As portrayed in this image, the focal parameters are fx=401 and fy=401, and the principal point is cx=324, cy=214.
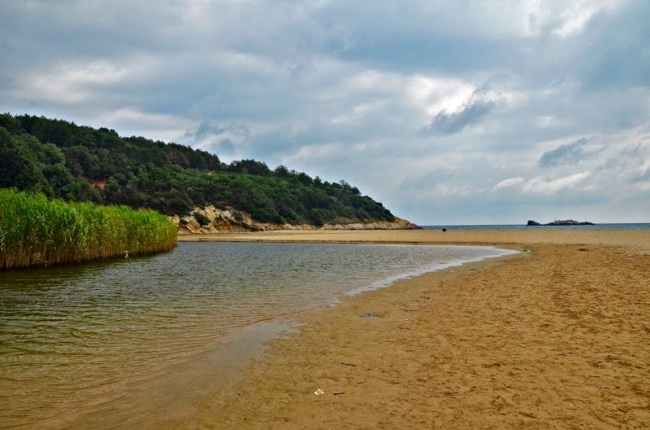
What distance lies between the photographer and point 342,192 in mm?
146750

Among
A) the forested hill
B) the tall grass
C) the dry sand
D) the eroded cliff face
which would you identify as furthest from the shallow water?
the eroded cliff face

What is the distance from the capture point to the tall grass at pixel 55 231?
60.1 feet

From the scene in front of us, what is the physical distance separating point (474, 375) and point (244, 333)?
4.70 metres

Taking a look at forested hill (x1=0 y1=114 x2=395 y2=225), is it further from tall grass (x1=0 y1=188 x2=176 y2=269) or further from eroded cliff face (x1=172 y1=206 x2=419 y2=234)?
tall grass (x1=0 y1=188 x2=176 y2=269)

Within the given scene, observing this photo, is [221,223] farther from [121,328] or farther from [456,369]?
[456,369]

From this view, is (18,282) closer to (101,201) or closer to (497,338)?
(497,338)

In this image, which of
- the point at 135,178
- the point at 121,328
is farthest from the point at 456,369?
the point at 135,178

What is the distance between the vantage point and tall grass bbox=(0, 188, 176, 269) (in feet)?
60.1

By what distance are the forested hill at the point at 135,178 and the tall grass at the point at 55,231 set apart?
35368mm

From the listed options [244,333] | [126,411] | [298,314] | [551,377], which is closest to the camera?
[126,411]

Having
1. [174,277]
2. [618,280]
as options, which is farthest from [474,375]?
[174,277]

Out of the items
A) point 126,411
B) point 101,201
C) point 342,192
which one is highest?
point 342,192

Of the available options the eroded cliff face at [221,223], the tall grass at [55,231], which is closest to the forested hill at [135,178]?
the eroded cliff face at [221,223]

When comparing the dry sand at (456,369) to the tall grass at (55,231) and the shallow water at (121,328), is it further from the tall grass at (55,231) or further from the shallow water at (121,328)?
the tall grass at (55,231)
